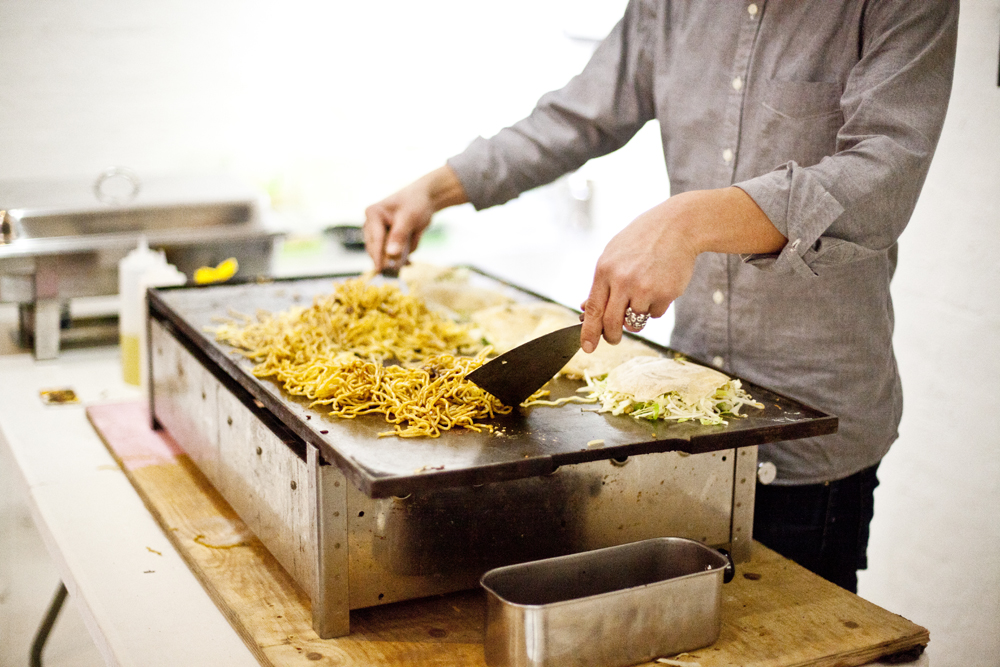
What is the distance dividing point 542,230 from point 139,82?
7.88ft

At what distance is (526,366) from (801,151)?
75 centimetres

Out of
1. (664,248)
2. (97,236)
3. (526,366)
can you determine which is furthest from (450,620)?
(97,236)

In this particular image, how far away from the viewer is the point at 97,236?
2.99m

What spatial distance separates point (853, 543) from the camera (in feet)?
6.37

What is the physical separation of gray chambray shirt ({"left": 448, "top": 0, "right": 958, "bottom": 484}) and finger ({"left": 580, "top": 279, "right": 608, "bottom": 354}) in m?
0.30

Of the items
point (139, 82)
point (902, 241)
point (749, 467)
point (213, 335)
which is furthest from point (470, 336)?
point (139, 82)

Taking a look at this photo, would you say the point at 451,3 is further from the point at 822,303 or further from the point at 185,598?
the point at 185,598

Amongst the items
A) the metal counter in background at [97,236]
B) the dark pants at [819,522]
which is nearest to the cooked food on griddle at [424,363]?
the dark pants at [819,522]

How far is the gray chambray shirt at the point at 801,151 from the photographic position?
153 cm

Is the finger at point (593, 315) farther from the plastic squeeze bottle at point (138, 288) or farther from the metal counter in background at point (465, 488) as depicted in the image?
the plastic squeeze bottle at point (138, 288)

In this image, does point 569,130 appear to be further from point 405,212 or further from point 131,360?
point 131,360

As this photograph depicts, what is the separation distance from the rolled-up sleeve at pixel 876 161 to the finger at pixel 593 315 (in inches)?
11.6

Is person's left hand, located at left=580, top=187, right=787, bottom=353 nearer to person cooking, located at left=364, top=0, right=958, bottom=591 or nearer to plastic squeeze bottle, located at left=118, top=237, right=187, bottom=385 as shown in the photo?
person cooking, located at left=364, top=0, right=958, bottom=591

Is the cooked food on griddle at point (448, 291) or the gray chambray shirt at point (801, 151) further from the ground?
the gray chambray shirt at point (801, 151)
